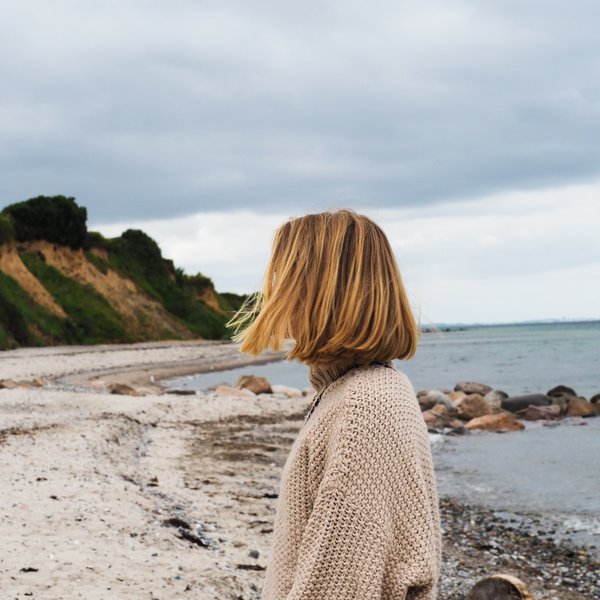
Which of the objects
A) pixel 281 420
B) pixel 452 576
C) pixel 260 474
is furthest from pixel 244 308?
pixel 281 420

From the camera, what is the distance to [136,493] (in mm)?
7344

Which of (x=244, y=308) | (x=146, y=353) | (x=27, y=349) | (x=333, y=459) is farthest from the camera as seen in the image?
(x=146, y=353)

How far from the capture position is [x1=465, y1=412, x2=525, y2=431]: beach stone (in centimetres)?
1780

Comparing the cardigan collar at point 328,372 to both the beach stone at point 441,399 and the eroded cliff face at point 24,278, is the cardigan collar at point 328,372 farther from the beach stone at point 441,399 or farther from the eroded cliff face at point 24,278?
the eroded cliff face at point 24,278

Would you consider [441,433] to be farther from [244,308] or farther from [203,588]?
[244,308]

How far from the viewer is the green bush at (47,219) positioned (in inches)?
1973

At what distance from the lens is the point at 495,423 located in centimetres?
1791

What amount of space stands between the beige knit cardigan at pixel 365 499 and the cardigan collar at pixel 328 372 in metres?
0.06

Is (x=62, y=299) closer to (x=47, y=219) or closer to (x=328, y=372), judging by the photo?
(x=47, y=219)

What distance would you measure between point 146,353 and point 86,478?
117 feet

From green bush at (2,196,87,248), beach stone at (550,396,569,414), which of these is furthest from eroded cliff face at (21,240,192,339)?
beach stone at (550,396,569,414)

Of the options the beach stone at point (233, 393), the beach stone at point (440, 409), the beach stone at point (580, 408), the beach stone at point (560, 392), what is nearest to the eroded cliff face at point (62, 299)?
the beach stone at point (233, 393)

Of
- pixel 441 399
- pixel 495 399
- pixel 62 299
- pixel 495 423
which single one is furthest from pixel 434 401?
pixel 62 299

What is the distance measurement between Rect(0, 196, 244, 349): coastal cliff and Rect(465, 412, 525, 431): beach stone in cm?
2505
